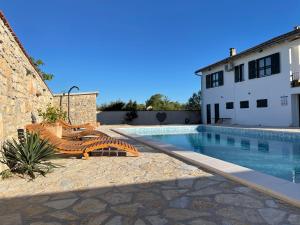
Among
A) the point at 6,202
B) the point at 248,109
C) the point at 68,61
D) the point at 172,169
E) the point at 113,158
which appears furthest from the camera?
the point at 68,61

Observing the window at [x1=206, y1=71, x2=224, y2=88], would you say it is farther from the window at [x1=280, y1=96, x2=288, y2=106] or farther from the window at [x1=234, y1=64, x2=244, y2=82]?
the window at [x1=280, y1=96, x2=288, y2=106]

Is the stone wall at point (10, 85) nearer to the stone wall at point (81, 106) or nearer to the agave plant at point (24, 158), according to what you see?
the agave plant at point (24, 158)

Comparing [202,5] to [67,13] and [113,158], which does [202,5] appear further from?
[113,158]

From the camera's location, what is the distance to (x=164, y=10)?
58.5ft

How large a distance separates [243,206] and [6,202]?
10.2ft

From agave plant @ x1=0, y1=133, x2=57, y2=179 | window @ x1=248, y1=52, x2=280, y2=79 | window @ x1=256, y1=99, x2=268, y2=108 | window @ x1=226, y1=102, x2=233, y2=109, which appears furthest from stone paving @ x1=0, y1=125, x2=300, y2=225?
window @ x1=226, y1=102, x2=233, y2=109

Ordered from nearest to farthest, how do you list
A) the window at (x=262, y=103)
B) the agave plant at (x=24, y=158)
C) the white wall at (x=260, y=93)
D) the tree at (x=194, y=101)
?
the agave plant at (x=24, y=158), the white wall at (x=260, y=93), the window at (x=262, y=103), the tree at (x=194, y=101)

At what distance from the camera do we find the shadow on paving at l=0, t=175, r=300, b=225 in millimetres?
2844

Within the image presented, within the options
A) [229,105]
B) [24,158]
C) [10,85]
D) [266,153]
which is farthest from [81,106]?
[24,158]

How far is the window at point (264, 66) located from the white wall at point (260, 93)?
0.84 ft

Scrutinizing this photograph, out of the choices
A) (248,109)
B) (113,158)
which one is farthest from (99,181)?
(248,109)

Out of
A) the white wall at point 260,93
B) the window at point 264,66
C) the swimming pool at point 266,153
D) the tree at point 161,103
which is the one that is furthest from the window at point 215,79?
the tree at point 161,103

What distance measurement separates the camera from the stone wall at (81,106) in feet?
63.2

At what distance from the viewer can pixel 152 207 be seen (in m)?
3.20
